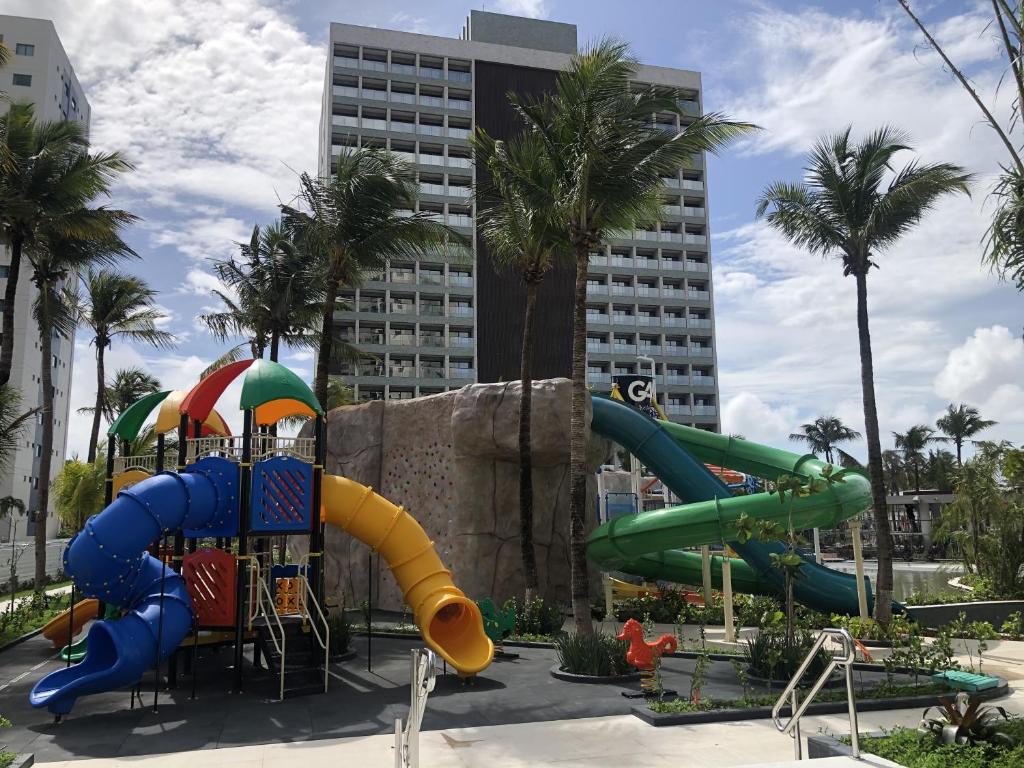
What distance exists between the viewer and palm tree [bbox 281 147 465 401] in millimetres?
19656

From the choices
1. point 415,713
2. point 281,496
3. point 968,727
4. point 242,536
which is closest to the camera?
point 415,713

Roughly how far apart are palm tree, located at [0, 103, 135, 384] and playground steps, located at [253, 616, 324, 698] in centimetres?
840

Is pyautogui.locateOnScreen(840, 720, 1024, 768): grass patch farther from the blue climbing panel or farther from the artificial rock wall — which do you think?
the artificial rock wall

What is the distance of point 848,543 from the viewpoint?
220 feet

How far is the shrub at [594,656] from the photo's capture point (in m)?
12.5

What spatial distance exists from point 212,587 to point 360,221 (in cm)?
1007

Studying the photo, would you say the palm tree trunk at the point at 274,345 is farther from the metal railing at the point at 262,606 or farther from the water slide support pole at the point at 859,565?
the water slide support pole at the point at 859,565

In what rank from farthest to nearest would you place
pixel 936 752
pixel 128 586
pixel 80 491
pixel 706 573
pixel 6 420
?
1. pixel 80 491
2. pixel 706 573
3. pixel 6 420
4. pixel 128 586
5. pixel 936 752

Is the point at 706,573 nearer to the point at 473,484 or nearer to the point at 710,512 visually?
the point at 710,512

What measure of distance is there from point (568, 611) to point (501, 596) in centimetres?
180

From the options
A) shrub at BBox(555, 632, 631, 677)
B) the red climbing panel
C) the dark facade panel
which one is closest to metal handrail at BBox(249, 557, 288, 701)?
the red climbing panel

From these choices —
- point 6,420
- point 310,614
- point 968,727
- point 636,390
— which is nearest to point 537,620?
point 310,614

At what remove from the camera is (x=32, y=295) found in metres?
61.6

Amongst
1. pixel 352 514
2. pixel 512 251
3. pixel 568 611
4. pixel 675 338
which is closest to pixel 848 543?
pixel 675 338
